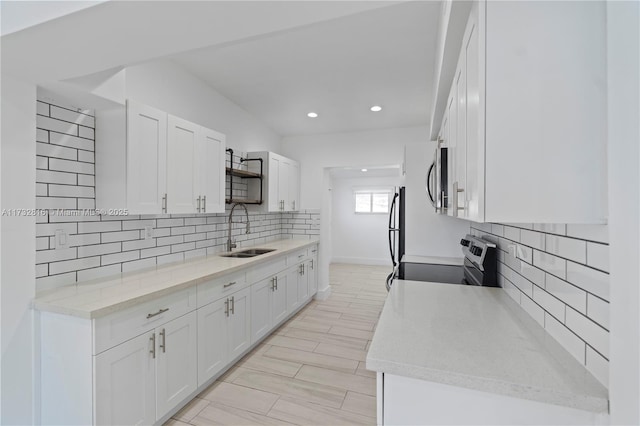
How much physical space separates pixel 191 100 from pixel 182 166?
83 cm

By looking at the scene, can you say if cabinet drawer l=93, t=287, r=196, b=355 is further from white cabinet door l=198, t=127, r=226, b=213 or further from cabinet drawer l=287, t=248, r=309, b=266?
cabinet drawer l=287, t=248, r=309, b=266

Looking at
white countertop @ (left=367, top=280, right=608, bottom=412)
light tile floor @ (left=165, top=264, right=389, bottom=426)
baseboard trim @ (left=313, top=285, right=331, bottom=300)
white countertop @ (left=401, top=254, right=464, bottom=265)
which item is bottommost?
light tile floor @ (left=165, top=264, right=389, bottom=426)

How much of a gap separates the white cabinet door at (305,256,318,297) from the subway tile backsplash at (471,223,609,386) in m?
3.01

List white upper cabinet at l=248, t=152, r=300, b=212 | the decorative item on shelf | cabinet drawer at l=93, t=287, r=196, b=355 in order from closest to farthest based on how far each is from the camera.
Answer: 1. cabinet drawer at l=93, t=287, r=196, b=355
2. the decorative item on shelf
3. white upper cabinet at l=248, t=152, r=300, b=212

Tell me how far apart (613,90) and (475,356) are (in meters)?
0.79

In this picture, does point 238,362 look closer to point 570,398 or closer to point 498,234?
point 498,234

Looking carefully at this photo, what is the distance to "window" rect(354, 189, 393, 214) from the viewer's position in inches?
287

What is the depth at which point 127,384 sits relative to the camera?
5.32 feet

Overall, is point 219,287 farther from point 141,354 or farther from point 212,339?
point 141,354

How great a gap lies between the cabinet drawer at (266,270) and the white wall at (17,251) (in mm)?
1487

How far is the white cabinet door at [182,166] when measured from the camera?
2279mm

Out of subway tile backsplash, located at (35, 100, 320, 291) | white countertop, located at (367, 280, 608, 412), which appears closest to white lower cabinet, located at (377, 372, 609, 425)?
white countertop, located at (367, 280, 608, 412)


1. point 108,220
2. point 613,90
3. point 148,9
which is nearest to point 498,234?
point 613,90

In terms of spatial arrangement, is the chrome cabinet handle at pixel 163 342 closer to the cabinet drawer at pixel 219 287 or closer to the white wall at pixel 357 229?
the cabinet drawer at pixel 219 287
